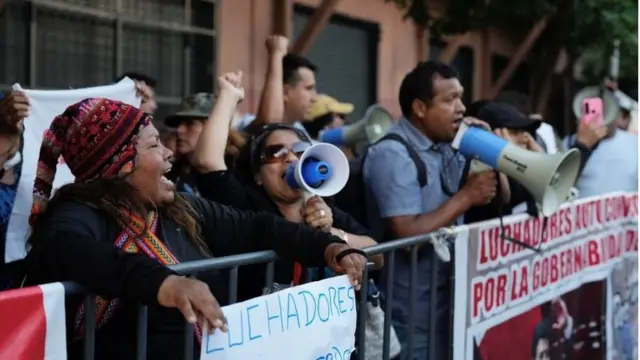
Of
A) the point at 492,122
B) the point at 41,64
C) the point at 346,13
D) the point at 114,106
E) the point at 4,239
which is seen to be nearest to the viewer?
the point at 114,106

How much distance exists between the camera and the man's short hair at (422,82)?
459 cm

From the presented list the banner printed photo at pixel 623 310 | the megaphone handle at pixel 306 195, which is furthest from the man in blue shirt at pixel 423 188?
the banner printed photo at pixel 623 310

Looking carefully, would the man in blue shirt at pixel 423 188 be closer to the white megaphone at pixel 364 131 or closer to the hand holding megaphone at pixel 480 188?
the hand holding megaphone at pixel 480 188

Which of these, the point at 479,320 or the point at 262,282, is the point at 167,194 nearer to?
the point at 262,282

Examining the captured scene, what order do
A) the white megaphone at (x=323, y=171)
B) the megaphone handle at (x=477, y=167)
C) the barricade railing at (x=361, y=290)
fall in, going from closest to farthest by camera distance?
the barricade railing at (x=361, y=290) < the white megaphone at (x=323, y=171) < the megaphone handle at (x=477, y=167)

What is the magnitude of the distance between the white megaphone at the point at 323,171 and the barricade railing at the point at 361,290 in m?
0.27

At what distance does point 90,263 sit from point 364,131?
4026 millimetres

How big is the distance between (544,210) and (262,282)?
183 centimetres

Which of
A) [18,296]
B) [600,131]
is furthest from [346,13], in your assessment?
[18,296]

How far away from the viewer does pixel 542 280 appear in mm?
5227

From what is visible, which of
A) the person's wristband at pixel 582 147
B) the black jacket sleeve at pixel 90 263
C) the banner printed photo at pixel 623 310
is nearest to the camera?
the black jacket sleeve at pixel 90 263

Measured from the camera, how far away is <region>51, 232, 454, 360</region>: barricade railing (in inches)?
104

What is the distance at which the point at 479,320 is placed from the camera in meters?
4.60

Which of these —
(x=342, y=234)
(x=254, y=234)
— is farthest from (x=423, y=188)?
(x=254, y=234)
